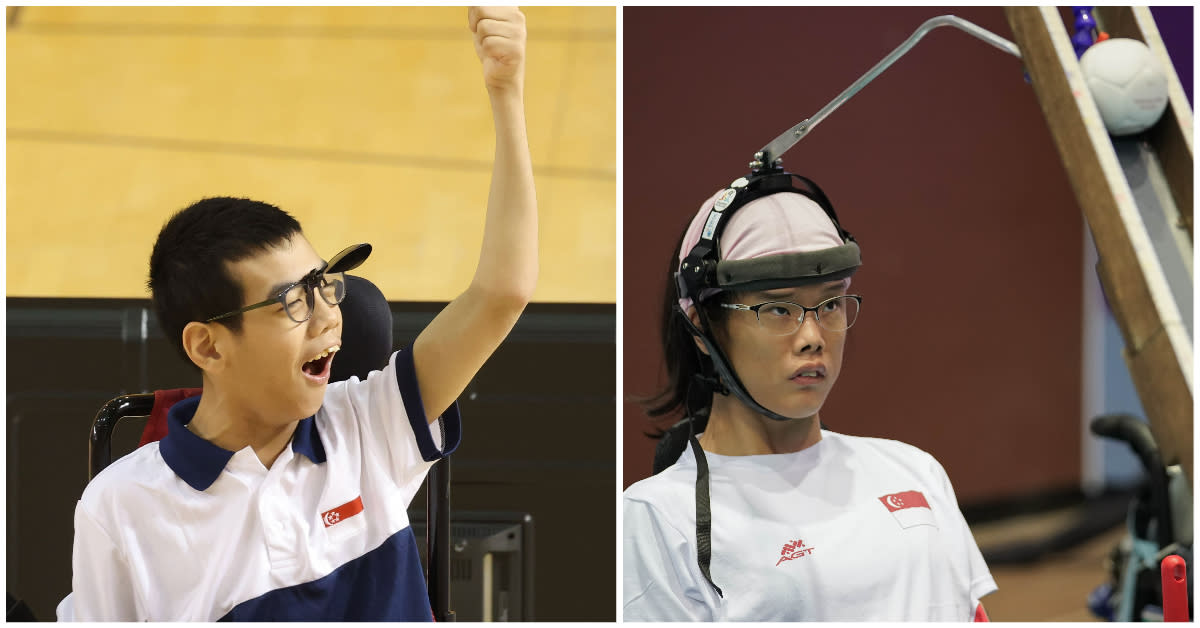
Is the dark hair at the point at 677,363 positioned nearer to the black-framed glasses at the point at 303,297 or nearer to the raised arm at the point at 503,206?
the raised arm at the point at 503,206

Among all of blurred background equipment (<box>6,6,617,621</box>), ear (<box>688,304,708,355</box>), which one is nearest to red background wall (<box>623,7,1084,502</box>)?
ear (<box>688,304,708,355</box>)

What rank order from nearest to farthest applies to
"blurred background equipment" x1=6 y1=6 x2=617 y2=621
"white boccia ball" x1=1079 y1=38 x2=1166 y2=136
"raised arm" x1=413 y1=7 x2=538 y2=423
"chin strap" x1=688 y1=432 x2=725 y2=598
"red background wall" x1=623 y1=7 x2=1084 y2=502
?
"raised arm" x1=413 y1=7 x2=538 y2=423, "chin strap" x1=688 y1=432 x2=725 y2=598, "red background wall" x1=623 y1=7 x2=1084 y2=502, "white boccia ball" x1=1079 y1=38 x2=1166 y2=136, "blurred background equipment" x1=6 y1=6 x2=617 y2=621

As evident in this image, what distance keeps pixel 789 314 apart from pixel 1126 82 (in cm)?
92

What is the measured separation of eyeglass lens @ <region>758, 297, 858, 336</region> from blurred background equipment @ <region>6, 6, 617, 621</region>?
0.64 m

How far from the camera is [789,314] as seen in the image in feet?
5.13

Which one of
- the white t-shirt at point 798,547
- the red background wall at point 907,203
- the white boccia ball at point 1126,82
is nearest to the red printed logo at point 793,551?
the white t-shirt at point 798,547

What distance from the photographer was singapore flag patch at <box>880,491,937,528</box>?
1609 mm

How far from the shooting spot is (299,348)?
144 centimetres

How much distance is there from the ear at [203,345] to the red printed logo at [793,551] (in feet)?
2.48

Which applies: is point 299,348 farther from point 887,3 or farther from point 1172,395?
point 1172,395

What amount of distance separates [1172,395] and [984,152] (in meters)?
2.03

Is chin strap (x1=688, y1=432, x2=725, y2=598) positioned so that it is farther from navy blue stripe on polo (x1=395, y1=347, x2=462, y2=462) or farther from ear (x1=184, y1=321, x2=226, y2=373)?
ear (x1=184, y1=321, x2=226, y2=373)

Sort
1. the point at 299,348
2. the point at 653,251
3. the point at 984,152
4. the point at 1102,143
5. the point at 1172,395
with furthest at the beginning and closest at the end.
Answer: the point at 984,152 < the point at 1102,143 < the point at 1172,395 < the point at 653,251 < the point at 299,348

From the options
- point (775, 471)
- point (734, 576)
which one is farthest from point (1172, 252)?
point (734, 576)
